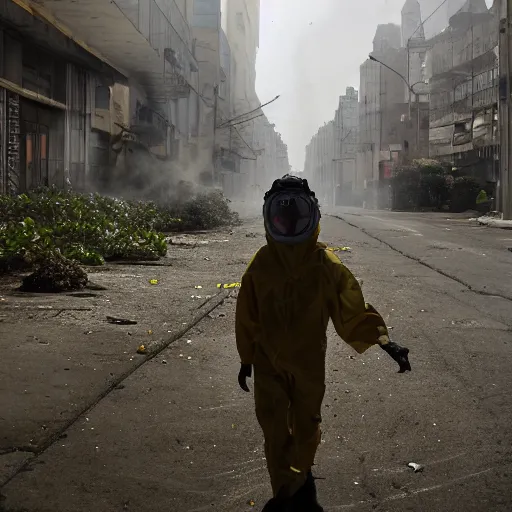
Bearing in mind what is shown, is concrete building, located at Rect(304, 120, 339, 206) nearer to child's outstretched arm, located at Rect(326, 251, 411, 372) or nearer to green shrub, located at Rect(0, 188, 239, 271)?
green shrub, located at Rect(0, 188, 239, 271)

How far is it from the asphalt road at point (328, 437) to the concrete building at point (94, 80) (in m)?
12.1

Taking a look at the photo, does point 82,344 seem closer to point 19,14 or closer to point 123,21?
point 19,14

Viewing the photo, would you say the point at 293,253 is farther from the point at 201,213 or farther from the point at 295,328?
the point at 201,213

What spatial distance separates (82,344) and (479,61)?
48.3 metres

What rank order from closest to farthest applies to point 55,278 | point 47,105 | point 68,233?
1. point 55,278
2. point 68,233
3. point 47,105

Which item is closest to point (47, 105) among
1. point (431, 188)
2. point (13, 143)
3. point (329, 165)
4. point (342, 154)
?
point (13, 143)

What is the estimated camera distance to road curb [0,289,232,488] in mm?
3006

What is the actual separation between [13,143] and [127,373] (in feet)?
42.7

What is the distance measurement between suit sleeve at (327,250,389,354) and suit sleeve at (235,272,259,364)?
29 cm

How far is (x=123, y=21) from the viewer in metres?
21.1

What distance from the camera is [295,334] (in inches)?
97.3

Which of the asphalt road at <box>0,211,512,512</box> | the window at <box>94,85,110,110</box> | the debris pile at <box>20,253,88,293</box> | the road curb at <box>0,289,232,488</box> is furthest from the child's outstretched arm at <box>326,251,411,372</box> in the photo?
the window at <box>94,85,110,110</box>

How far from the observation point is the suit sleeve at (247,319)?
2.55 meters

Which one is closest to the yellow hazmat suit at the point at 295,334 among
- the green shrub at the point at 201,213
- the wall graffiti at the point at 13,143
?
the wall graffiti at the point at 13,143
